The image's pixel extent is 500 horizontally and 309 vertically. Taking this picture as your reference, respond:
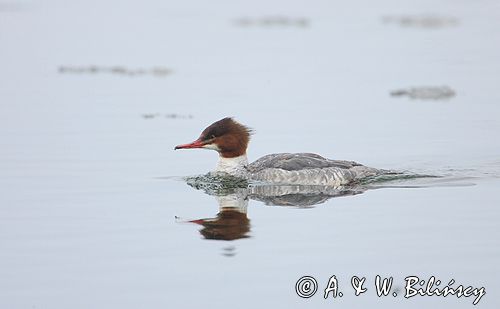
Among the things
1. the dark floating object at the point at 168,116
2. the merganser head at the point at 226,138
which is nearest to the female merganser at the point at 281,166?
the merganser head at the point at 226,138

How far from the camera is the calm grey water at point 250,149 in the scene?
401 inches

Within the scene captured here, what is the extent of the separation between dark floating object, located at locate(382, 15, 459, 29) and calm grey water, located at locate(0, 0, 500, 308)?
0.10m

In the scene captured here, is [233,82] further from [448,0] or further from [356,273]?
[448,0]

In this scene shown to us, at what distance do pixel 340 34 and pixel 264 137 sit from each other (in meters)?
12.4

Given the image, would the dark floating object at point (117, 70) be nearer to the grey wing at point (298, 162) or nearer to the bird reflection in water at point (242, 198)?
the grey wing at point (298, 162)

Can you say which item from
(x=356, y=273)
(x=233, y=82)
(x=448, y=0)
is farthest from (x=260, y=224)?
(x=448, y=0)

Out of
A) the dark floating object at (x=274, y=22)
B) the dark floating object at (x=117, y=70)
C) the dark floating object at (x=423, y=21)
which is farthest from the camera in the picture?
the dark floating object at (x=274, y=22)

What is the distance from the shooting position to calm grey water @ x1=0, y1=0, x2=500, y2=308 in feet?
33.4

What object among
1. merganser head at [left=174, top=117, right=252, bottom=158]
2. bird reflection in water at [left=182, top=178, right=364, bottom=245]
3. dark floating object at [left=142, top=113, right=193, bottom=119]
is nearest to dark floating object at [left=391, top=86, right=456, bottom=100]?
dark floating object at [left=142, top=113, right=193, bottom=119]

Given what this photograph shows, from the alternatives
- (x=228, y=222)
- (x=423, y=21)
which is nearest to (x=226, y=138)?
(x=228, y=222)

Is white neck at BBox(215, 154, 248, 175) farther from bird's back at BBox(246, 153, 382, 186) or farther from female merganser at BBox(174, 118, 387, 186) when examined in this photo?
bird's back at BBox(246, 153, 382, 186)

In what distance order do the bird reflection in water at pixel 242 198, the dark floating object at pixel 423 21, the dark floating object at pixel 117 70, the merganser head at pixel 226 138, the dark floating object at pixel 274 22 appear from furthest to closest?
the dark floating object at pixel 274 22 < the dark floating object at pixel 423 21 < the dark floating object at pixel 117 70 < the merganser head at pixel 226 138 < the bird reflection in water at pixel 242 198

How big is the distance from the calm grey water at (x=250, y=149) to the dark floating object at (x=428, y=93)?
0.21 meters

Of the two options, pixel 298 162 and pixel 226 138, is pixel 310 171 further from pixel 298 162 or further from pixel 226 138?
pixel 226 138
